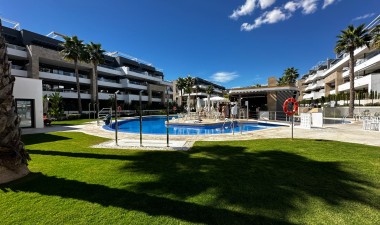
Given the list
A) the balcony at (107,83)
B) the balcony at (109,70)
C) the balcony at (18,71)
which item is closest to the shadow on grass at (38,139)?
the balcony at (18,71)

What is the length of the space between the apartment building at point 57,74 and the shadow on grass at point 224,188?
53.0ft

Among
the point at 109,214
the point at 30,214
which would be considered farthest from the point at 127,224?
the point at 30,214

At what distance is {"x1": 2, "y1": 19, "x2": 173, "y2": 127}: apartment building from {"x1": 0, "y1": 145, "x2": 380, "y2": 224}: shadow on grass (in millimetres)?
16157

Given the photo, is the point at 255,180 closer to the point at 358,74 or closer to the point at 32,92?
the point at 32,92

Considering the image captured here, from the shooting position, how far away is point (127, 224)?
9.82 ft

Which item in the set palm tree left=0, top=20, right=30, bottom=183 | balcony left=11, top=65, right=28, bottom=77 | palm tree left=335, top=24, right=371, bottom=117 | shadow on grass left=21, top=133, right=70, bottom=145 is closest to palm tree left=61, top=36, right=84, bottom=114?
balcony left=11, top=65, right=28, bottom=77

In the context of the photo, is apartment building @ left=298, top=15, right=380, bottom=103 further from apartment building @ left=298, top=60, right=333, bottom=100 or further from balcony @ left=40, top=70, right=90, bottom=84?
balcony @ left=40, top=70, right=90, bottom=84

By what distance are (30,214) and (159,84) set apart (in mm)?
57898

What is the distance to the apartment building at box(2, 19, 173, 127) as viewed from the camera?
2889 cm

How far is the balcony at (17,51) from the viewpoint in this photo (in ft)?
93.3

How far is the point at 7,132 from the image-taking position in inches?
177

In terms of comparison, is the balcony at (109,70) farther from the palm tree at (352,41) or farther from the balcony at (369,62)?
the balcony at (369,62)

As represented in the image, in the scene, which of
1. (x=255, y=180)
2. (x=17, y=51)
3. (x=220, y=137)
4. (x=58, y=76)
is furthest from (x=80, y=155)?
(x=58, y=76)

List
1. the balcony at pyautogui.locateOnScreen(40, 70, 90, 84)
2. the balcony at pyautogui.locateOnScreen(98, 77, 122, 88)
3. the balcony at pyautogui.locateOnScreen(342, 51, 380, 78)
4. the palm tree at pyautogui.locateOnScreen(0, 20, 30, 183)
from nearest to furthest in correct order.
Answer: the palm tree at pyautogui.locateOnScreen(0, 20, 30, 183) → the balcony at pyautogui.locateOnScreen(342, 51, 380, 78) → the balcony at pyautogui.locateOnScreen(40, 70, 90, 84) → the balcony at pyautogui.locateOnScreen(98, 77, 122, 88)
